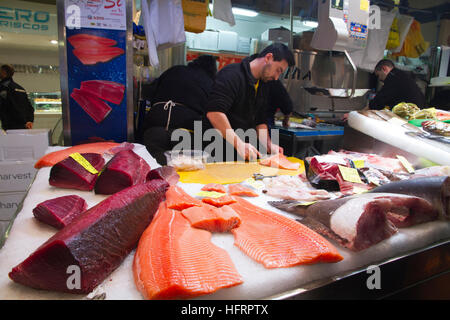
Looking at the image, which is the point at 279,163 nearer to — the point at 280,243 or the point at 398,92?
the point at 280,243

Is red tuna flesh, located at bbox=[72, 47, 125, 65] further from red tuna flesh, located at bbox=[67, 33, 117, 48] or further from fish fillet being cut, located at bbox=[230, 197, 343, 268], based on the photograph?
fish fillet being cut, located at bbox=[230, 197, 343, 268]

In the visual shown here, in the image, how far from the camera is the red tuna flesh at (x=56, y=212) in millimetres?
1217

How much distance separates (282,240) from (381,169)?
4.59 ft

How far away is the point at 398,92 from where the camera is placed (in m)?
4.96

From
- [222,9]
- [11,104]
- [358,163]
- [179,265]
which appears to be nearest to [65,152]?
[179,265]

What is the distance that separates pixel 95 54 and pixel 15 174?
1.37m

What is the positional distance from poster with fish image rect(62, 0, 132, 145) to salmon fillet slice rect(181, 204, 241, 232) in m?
2.14

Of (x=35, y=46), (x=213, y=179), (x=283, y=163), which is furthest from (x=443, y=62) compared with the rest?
(x=35, y=46)

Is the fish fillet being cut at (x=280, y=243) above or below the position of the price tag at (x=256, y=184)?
above

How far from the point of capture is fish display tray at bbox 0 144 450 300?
894 millimetres

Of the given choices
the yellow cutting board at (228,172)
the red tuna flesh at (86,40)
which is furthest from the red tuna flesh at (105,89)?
the yellow cutting board at (228,172)

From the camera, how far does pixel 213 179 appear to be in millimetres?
2383

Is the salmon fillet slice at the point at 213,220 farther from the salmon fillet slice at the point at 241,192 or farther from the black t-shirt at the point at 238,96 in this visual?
the black t-shirt at the point at 238,96

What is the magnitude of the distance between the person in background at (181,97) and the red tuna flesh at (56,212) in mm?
2072
